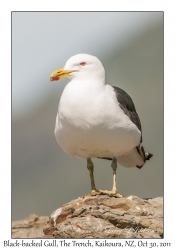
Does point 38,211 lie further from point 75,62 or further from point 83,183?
point 75,62

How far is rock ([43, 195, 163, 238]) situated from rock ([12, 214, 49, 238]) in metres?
3.32

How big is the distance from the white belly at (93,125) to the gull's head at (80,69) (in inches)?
19.5

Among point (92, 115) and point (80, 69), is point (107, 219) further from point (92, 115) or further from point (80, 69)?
point (80, 69)

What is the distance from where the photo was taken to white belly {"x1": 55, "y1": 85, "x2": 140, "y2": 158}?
1697cm

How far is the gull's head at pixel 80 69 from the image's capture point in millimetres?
17641

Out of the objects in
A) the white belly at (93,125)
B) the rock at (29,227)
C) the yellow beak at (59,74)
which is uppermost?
the yellow beak at (59,74)

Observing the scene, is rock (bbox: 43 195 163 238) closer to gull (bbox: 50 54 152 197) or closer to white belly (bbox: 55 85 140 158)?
gull (bbox: 50 54 152 197)

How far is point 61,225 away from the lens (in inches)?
667

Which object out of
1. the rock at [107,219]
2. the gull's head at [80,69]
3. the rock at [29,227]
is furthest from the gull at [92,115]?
the rock at [29,227]

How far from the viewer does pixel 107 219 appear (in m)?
16.8

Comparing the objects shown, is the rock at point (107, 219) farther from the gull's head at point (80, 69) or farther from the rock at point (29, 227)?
the rock at point (29, 227)

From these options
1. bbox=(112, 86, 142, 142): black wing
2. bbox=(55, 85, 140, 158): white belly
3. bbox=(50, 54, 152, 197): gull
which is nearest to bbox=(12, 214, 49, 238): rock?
bbox=(50, 54, 152, 197): gull

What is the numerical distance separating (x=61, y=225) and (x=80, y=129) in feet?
7.48

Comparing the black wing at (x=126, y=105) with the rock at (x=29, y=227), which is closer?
the black wing at (x=126, y=105)
